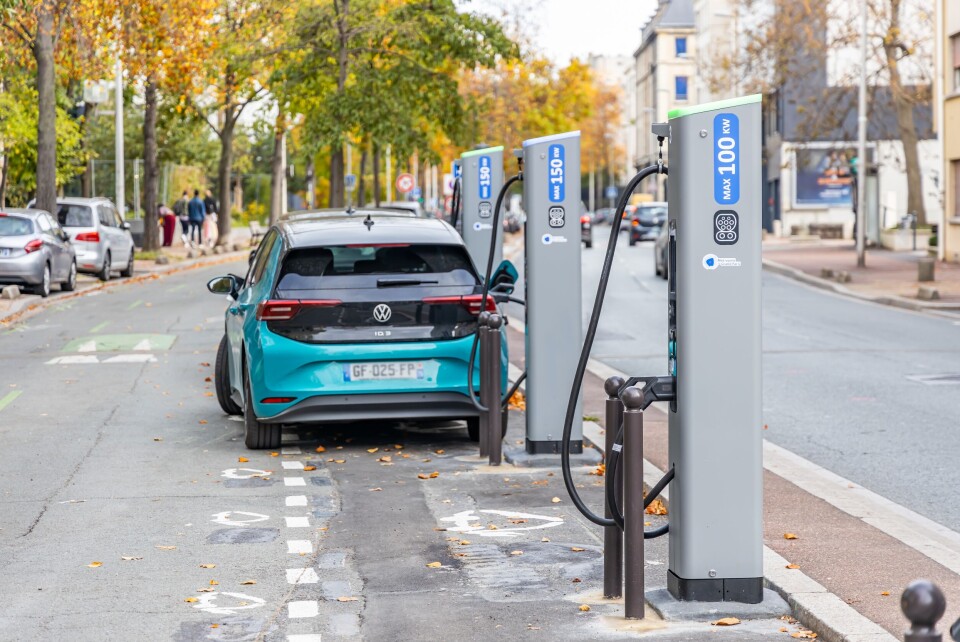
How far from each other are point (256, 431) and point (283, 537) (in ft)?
9.79

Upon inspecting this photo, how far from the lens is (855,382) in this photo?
15.4 metres

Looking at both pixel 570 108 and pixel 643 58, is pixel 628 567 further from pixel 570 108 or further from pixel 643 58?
pixel 643 58

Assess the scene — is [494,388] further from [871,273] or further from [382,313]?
[871,273]

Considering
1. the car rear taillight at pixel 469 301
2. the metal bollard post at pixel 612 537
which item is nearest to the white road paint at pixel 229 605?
the metal bollard post at pixel 612 537

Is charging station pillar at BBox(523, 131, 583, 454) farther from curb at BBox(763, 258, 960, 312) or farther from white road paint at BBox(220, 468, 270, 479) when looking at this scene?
curb at BBox(763, 258, 960, 312)

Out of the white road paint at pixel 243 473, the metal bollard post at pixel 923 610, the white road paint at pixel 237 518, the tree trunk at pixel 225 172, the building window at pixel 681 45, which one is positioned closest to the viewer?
the metal bollard post at pixel 923 610

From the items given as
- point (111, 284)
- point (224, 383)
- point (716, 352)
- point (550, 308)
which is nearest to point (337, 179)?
point (111, 284)

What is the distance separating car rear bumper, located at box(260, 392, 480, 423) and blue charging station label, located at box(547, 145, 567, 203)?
157 cm

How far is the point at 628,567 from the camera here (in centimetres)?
598

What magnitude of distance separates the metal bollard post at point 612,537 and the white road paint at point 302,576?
4.27ft

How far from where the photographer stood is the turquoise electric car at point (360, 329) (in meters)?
10.3

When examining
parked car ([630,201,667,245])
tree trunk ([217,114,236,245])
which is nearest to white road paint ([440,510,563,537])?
tree trunk ([217,114,236,245])

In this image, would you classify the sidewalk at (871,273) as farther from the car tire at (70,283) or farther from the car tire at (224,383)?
the car tire at (224,383)

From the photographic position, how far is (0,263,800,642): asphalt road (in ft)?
20.0
